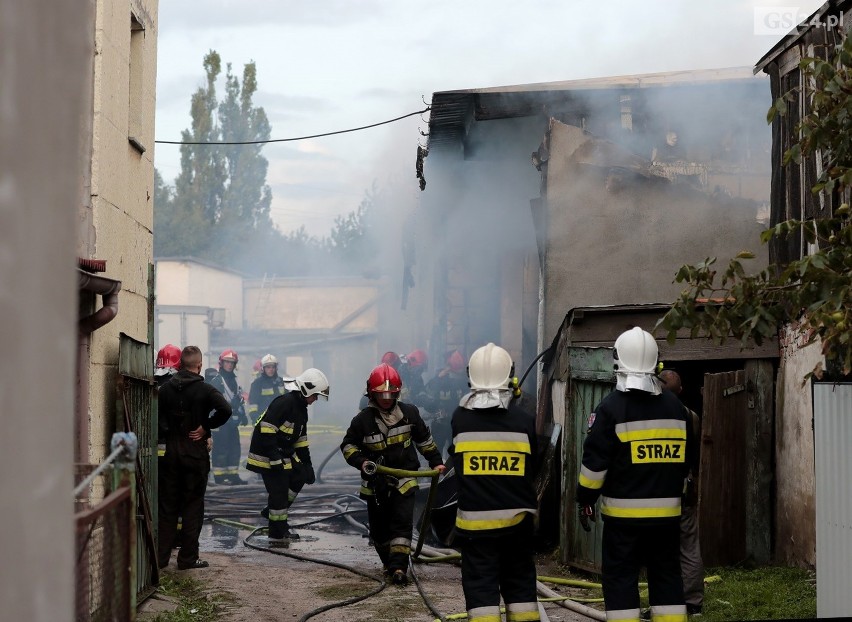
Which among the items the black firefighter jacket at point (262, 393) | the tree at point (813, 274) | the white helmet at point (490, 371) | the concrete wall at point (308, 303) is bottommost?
the black firefighter jacket at point (262, 393)

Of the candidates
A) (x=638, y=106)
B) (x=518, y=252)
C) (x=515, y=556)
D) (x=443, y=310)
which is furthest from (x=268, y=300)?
(x=515, y=556)

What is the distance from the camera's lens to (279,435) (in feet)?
35.4

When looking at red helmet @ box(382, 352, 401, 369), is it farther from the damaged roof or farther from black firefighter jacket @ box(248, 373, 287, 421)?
the damaged roof

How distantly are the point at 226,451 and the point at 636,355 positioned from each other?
12.0 metres

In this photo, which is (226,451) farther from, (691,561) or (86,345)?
(691,561)

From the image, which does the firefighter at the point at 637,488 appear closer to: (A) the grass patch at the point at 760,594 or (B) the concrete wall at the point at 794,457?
(A) the grass patch at the point at 760,594

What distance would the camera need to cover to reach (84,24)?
117 centimetres

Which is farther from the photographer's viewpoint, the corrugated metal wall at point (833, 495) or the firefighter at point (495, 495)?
the corrugated metal wall at point (833, 495)

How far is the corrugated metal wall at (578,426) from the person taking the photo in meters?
9.16

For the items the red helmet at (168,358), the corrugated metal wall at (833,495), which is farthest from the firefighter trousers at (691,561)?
the red helmet at (168,358)

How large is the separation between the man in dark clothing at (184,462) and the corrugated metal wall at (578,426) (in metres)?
2.95

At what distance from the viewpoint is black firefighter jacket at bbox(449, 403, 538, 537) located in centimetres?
583

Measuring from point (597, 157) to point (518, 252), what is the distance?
16.7ft

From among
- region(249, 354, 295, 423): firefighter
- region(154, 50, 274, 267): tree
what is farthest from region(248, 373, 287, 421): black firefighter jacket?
region(154, 50, 274, 267): tree
